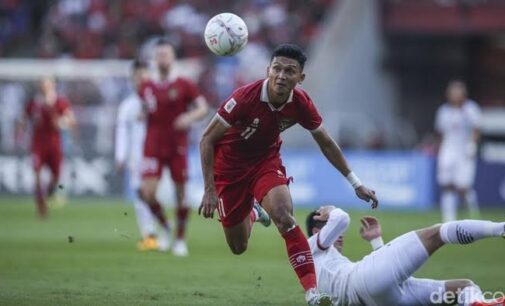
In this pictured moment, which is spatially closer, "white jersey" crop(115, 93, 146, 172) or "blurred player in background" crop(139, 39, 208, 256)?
"blurred player in background" crop(139, 39, 208, 256)

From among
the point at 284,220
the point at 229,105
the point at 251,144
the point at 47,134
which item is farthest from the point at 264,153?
the point at 47,134

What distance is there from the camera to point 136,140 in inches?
708

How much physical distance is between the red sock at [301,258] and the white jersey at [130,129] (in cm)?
707

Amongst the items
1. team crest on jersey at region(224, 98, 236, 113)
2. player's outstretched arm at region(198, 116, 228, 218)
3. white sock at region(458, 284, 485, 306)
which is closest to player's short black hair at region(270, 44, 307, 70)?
team crest on jersey at region(224, 98, 236, 113)

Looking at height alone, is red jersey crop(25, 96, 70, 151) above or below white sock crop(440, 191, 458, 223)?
above

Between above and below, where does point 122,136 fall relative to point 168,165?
above

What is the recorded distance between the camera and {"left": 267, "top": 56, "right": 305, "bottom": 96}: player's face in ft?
31.7

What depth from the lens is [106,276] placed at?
12.2 meters

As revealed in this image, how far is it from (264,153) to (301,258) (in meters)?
1.41

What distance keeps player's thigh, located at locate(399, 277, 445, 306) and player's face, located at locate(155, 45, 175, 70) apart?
785 centimetres

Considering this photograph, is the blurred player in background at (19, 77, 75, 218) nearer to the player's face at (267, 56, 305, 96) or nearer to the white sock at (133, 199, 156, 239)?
the white sock at (133, 199, 156, 239)

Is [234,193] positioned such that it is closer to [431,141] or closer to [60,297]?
[60,297]

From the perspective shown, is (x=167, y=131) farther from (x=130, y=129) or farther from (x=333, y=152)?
(x=333, y=152)

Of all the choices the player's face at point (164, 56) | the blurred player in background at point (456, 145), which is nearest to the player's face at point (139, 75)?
the player's face at point (164, 56)
